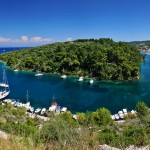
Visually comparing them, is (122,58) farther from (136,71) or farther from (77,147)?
(77,147)

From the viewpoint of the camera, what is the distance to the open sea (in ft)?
137

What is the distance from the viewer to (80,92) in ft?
170

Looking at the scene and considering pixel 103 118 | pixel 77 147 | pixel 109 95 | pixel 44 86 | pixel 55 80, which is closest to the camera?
pixel 77 147

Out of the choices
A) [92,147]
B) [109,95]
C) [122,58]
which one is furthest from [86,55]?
[92,147]

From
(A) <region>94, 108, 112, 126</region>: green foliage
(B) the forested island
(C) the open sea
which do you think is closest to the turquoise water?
(C) the open sea

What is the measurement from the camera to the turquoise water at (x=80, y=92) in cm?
4181

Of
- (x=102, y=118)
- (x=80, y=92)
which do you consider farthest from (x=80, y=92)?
(x=102, y=118)

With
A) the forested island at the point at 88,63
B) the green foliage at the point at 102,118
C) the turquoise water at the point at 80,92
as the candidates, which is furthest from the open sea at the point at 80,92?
the green foliage at the point at 102,118

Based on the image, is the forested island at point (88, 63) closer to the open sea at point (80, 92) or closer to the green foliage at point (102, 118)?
the open sea at point (80, 92)

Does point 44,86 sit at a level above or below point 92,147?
below

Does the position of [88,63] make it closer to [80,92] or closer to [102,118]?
[80,92]

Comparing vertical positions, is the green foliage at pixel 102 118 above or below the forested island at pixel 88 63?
below

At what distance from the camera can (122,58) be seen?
70.2m

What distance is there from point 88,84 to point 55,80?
1043cm
